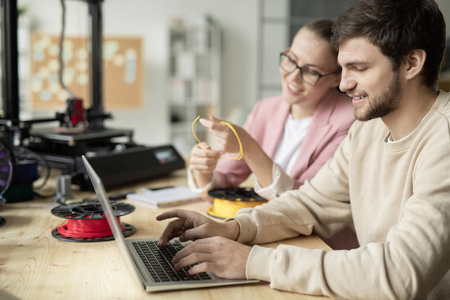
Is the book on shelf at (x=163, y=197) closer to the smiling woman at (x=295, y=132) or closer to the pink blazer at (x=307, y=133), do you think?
the smiling woman at (x=295, y=132)

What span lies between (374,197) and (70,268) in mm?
790

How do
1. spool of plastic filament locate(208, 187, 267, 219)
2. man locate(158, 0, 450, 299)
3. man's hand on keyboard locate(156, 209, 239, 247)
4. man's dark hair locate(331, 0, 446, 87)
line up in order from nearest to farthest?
man locate(158, 0, 450, 299) < man's dark hair locate(331, 0, 446, 87) < man's hand on keyboard locate(156, 209, 239, 247) < spool of plastic filament locate(208, 187, 267, 219)

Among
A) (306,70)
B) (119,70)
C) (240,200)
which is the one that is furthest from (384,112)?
(119,70)

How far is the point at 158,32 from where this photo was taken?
6648 mm

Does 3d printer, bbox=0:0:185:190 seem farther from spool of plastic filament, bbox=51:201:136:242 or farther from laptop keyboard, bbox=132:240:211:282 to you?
laptop keyboard, bbox=132:240:211:282

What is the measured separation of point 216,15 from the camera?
22.0ft

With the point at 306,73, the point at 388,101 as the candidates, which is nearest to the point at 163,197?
the point at 306,73

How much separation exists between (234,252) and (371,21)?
2.03 feet

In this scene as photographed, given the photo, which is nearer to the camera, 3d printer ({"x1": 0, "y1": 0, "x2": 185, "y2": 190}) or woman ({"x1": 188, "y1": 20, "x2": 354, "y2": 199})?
woman ({"x1": 188, "y1": 20, "x2": 354, "y2": 199})

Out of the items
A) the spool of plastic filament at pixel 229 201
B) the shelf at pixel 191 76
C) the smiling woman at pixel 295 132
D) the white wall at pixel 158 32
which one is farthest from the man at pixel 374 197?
the white wall at pixel 158 32

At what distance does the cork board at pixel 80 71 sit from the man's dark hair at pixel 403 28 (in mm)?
5556

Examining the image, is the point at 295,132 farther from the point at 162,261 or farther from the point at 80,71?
the point at 80,71

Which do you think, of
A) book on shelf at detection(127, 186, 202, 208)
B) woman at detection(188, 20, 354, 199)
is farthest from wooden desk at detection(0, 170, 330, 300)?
woman at detection(188, 20, 354, 199)

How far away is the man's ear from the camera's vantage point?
1143 mm
